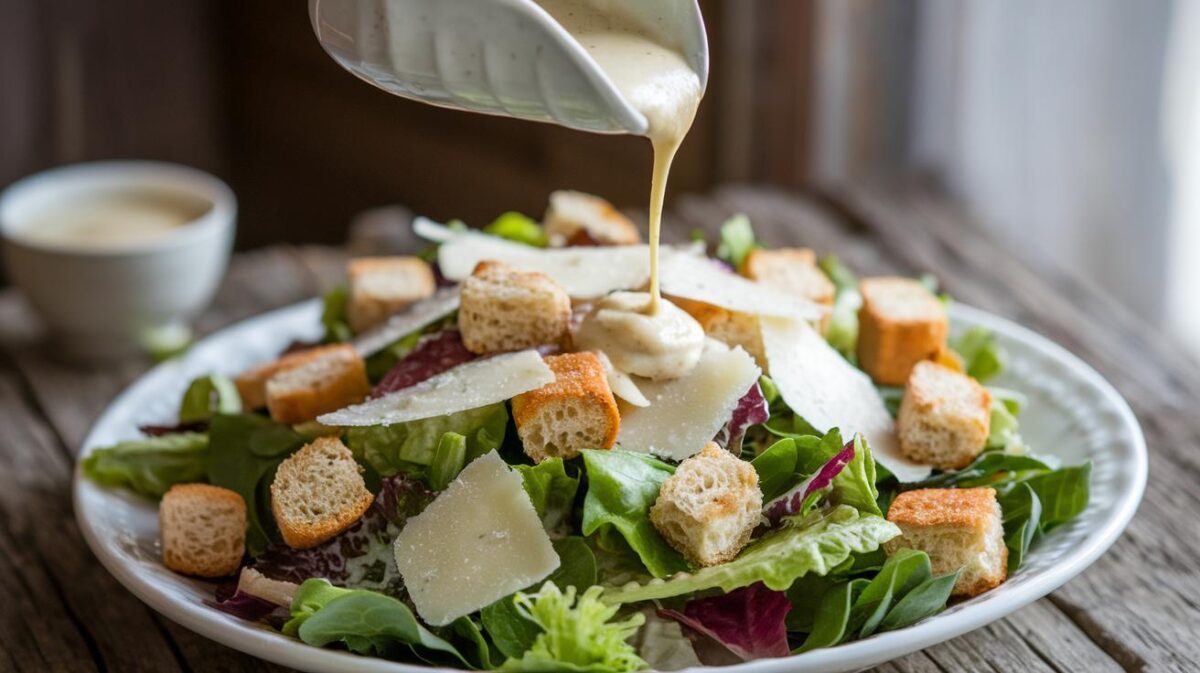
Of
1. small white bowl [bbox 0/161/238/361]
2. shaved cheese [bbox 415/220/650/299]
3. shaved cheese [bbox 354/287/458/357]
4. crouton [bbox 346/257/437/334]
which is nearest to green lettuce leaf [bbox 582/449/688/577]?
shaved cheese [bbox 415/220/650/299]

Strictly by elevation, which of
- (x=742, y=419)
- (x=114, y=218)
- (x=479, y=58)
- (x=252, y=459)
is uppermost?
(x=479, y=58)

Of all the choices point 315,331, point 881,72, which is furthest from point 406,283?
point 881,72

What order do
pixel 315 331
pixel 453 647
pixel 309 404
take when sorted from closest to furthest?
pixel 453 647
pixel 309 404
pixel 315 331

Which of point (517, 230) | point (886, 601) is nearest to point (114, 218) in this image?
point (517, 230)

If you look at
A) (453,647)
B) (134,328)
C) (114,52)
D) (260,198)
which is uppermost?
(453,647)

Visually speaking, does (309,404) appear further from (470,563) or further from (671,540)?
(671,540)

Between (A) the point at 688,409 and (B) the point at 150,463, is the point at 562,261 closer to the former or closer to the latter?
(A) the point at 688,409
